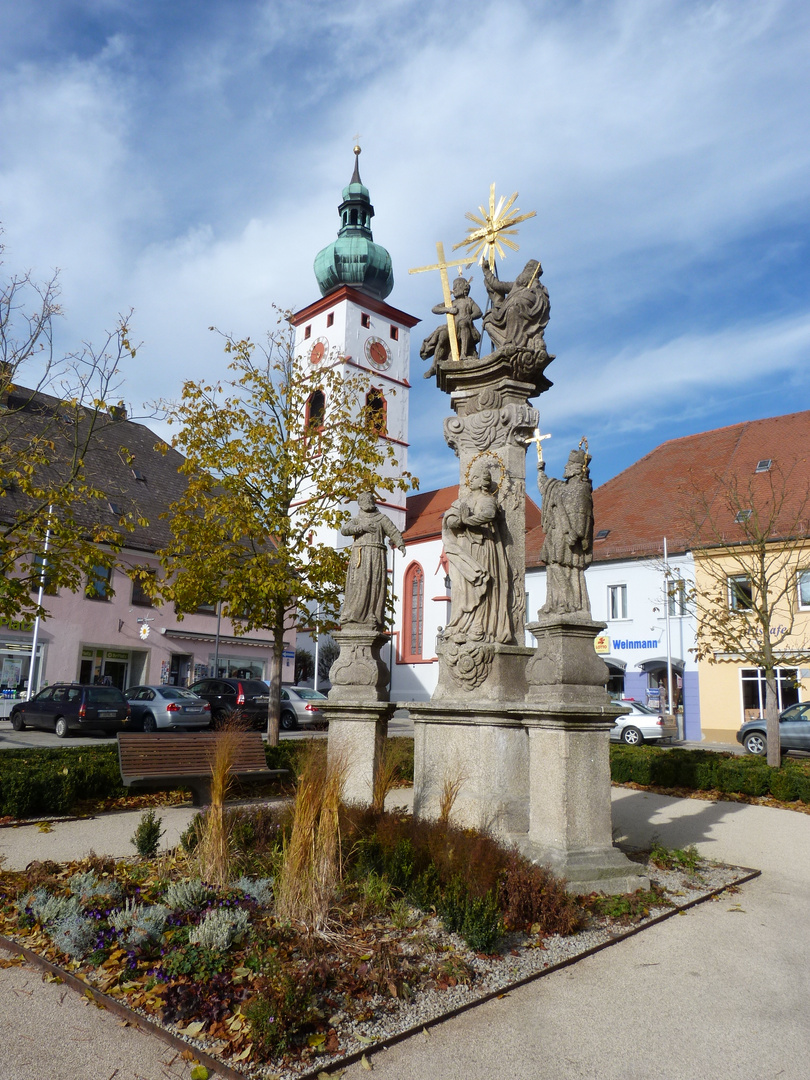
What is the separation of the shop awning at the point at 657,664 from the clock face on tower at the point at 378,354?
1133 inches

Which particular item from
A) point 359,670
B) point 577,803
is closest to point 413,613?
point 359,670

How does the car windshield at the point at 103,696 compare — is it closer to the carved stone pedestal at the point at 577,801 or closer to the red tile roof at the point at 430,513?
the carved stone pedestal at the point at 577,801

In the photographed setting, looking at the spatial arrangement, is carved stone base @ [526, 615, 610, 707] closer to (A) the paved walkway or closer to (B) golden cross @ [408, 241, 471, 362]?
(A) the paved walkway

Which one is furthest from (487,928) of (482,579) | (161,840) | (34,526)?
(34,526)

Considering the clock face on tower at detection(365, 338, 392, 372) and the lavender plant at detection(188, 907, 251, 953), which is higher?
the clock face on tower at detection(365, 338, 392, 372)

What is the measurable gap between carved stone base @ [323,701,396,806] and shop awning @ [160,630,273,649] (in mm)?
23866

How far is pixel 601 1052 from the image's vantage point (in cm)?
345

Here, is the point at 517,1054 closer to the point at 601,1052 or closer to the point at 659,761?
the point at 601,1052

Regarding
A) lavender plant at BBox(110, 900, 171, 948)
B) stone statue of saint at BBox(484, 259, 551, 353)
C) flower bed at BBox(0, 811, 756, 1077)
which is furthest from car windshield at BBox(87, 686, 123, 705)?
lavender plant at BBox(110, 900, 171, 948)

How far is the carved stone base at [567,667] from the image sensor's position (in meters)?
6.00

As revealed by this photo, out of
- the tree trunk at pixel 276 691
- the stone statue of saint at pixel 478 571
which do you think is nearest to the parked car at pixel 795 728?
the tree trunk at pixel 276 691

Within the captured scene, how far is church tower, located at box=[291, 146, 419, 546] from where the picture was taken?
162 ft

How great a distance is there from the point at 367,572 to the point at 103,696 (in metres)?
13.8

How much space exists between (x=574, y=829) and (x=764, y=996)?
180cm
